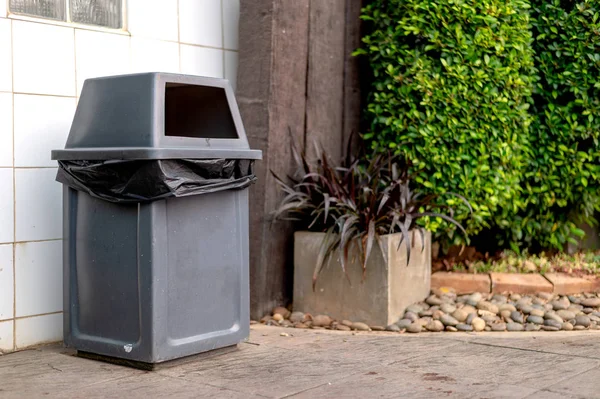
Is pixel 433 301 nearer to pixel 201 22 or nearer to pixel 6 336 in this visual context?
pixel 201 22

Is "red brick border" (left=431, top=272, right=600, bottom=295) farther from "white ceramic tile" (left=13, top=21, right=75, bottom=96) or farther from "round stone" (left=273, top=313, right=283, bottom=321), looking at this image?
"white ceramic tile" (left=13, top=21, right=75, bottom=96)

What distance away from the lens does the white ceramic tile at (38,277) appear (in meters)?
4.39

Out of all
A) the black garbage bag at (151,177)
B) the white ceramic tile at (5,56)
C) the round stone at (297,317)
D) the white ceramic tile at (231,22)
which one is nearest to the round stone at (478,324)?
the round stone at (297,317)

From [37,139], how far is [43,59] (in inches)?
17.2

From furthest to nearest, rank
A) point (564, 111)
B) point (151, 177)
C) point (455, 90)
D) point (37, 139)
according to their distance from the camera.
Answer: point (564, 111)
point (455, 90)
point (37, 139)
point (151, 177)

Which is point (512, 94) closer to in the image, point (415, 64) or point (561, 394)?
point (415, 64)

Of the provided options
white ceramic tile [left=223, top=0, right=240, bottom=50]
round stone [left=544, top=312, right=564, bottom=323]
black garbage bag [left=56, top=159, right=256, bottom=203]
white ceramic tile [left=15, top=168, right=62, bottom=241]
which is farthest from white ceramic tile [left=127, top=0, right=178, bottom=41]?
round stone [left=544, top=312, right=564, bottom=323]

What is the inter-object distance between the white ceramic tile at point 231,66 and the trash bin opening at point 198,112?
2.46 ft

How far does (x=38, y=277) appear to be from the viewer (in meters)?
4.48

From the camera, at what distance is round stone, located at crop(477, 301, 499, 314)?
5129 millimetres

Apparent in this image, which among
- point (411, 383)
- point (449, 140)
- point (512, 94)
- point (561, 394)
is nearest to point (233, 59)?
point (449, 140)

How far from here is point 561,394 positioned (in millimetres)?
3471

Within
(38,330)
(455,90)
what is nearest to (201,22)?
(455,90)

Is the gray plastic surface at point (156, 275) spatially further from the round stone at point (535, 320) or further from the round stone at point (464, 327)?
the round stone at point (535, 320)
